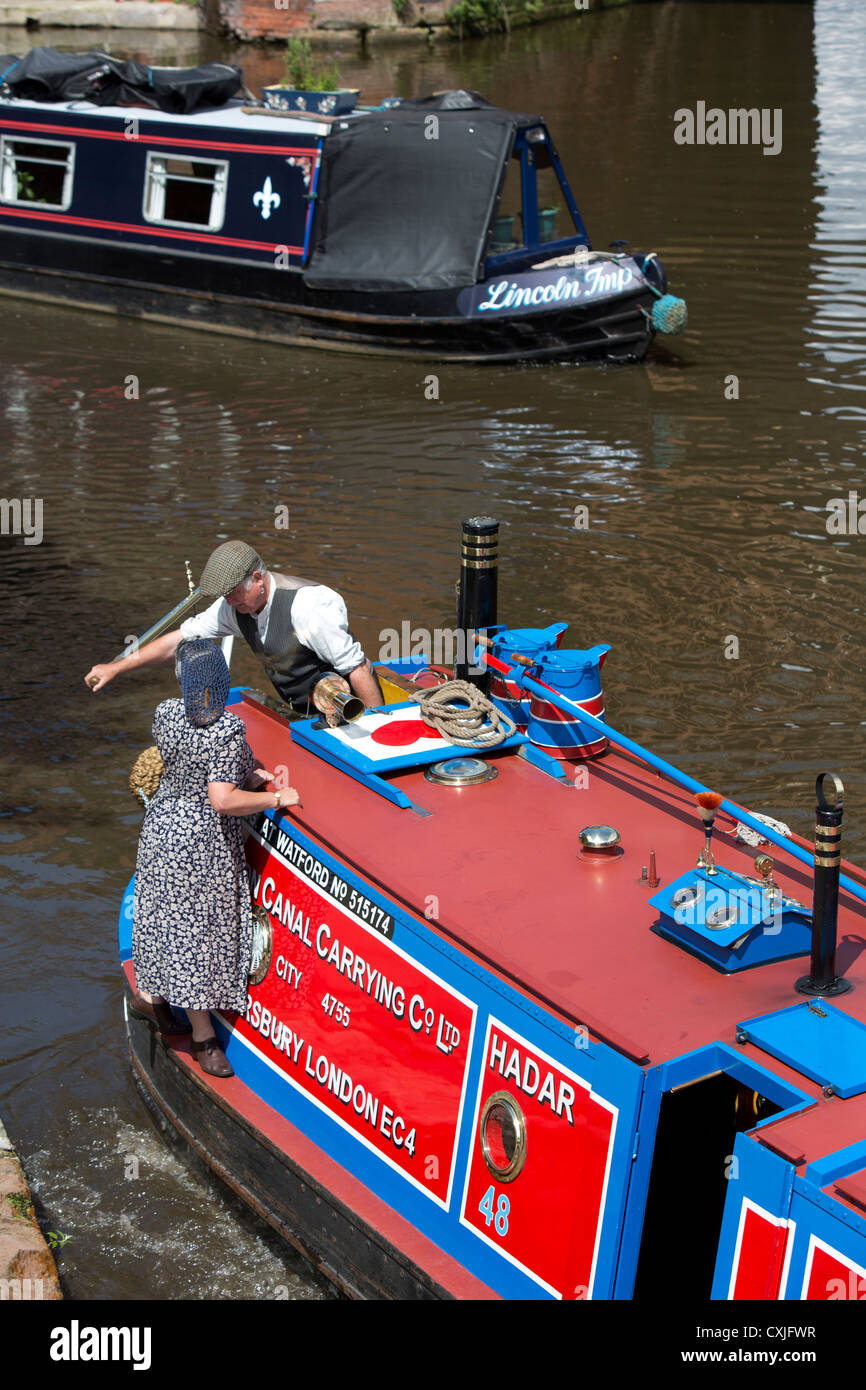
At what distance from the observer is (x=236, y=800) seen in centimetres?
502

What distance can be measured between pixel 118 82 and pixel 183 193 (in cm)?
164

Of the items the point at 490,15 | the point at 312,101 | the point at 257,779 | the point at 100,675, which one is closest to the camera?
the point at 257,779

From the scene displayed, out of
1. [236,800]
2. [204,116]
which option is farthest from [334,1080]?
[204,116]

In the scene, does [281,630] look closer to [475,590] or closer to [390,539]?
[475,590]

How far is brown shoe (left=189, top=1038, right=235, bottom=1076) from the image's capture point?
5.64 metres

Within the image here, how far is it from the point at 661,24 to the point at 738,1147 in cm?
3880

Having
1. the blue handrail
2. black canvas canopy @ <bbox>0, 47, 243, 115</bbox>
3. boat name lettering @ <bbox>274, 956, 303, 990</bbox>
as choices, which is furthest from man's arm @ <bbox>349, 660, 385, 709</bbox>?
black canvas canopy @ <bbox>0, 47, 243, 115</bbox>

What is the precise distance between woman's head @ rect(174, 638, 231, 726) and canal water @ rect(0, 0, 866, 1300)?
2004 millimetres

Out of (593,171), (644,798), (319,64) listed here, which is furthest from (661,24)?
(644,798)

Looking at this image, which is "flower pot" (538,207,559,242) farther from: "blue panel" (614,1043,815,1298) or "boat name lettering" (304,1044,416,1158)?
"blue panel" (614,1043,815,1298)

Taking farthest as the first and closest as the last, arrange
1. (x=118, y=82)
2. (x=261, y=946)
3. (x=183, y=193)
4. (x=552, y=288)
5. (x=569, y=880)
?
(x=118, y=82) < (x=183, y=193) < (x=552, y=288) < (x=261, y=946) < (x=569, y=880)

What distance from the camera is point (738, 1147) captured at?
356cm

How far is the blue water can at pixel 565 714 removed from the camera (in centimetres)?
544

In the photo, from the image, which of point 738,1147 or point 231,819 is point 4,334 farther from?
point 738,1147
